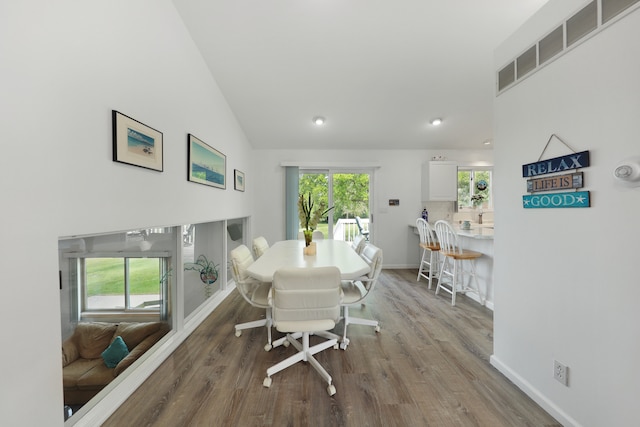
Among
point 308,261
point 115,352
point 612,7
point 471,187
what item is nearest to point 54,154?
Result: point 115,352

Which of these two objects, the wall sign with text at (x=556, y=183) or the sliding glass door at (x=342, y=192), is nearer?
the wall sign with text at (x=556, y=183)

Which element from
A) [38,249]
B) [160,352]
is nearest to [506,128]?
[38,249]

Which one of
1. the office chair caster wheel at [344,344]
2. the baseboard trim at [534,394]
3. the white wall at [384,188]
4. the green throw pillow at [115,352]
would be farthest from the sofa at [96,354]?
the white wall at [384,188]

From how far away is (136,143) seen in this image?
1757mm

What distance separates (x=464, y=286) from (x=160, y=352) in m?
3.64

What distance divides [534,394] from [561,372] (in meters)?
0.28

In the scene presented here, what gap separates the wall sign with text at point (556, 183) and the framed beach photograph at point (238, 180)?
3.43m

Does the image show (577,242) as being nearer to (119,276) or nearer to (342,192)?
(119,276)

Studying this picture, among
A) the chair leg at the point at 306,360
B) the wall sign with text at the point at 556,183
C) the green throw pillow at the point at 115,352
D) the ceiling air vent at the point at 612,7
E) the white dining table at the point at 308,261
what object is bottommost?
the chair leg at the point at 306,360

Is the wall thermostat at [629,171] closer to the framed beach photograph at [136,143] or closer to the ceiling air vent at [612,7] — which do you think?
the ceiling air vent at [612,7]

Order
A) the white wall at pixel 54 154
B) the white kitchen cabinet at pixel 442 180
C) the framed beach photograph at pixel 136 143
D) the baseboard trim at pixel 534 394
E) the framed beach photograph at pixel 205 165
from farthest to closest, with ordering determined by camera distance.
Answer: the white kitchen cabinet at pixel 442 180, the framed beach photograph at pixel 205 165, the framed beach photograph at pixel 136 143, the baseboard trim at pixel 534 394, the white wall at pixel 54 154

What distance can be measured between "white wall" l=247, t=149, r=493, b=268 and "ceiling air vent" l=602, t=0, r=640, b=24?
393cm

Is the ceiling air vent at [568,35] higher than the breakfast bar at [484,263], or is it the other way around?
the ceiling air vent at [568,35]

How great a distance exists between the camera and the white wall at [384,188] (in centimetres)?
517
